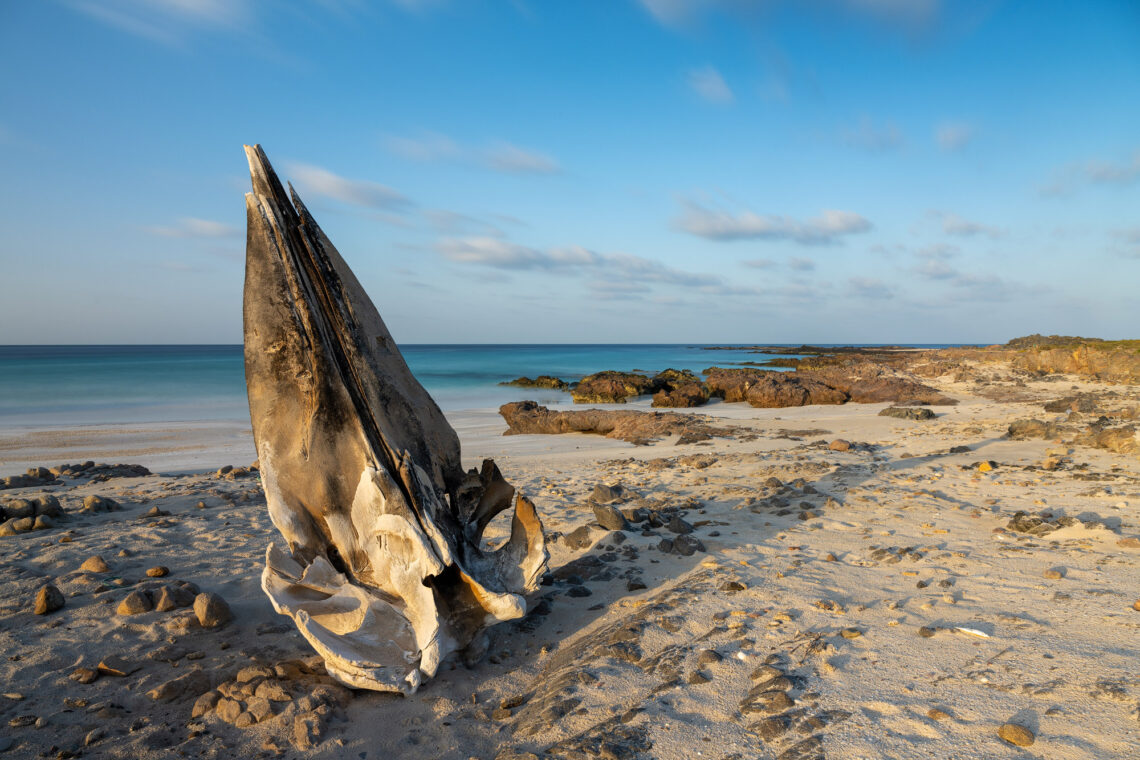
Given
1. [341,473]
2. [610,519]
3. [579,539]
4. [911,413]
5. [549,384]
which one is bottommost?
[549,384]

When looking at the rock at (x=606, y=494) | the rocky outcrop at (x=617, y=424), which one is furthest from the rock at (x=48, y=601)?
the rocky outcrop at (x=617, y=424)

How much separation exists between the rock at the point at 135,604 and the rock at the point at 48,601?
33cm

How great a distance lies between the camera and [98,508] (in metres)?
6.06

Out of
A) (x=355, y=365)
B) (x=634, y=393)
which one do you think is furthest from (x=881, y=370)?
(x=355, y=365)

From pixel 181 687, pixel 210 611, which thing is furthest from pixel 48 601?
pixel 181 687

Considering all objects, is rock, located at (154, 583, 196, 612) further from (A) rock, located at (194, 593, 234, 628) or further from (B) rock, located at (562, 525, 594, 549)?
(B) rock, located at (562, 525, 594, 549)

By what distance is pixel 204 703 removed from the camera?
2.75 meters

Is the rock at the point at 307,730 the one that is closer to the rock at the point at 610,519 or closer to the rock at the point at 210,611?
the rock at the point at 210,611

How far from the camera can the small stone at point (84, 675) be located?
293 cm

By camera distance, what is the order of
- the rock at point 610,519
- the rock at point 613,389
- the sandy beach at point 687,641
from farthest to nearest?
the rock at point 613,389 → the rock at point 610,519 → the sandy beach at point 687,641

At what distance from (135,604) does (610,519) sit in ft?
11.5

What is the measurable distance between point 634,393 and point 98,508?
58.9ft

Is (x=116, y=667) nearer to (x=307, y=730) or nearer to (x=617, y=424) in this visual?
(x=307, y=730)

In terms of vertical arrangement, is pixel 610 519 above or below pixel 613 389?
below
